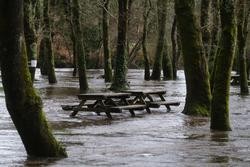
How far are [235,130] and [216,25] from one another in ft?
34.4

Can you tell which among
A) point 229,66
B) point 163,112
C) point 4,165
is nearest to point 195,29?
point 163,112

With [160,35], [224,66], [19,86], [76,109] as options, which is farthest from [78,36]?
[19,86]

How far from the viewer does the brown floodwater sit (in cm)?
986

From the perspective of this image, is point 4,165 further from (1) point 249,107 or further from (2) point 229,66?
(1) point 249,107

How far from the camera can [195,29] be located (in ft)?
60.2

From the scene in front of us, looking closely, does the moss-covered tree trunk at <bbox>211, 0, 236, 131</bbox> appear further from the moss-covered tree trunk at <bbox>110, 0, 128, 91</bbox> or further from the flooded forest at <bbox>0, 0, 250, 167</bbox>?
the moss-covered tree trunk at <bbox>110, 0, 128, 91</bbox>

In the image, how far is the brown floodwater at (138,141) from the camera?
9.86 metres

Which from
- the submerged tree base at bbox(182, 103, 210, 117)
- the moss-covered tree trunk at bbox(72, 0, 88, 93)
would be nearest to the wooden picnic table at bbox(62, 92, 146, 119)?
the submerged tree base at bbox(182, 103, 210, 117)

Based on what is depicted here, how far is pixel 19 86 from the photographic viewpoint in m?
9.34

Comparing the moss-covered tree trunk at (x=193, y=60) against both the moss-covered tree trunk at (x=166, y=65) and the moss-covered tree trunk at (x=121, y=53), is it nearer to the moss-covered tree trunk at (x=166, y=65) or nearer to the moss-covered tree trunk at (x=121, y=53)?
the moss-covered tree trunk at (x=121, y=53)

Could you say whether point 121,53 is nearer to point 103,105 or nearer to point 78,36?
point 78,36

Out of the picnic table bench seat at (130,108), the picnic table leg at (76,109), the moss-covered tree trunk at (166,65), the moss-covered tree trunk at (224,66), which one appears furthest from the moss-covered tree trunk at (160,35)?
the moss-covered tree trunk at (224,66)

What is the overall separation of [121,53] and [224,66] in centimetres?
1544

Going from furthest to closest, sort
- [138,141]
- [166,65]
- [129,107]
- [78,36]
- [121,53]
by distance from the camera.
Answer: [166,65] → [121,53] → [78,36] → [129,107] → [138,141]
